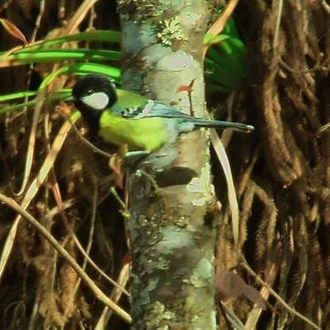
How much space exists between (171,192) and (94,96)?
0.71 feet

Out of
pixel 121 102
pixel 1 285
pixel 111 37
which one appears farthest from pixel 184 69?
pixel 1 285

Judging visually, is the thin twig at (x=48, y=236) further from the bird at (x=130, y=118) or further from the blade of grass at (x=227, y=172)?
the blade of grass at (x=227, y=172)

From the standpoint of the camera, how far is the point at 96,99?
117cm

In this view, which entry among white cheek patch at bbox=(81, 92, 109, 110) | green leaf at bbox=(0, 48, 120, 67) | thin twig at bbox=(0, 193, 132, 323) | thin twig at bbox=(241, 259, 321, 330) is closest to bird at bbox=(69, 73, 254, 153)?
white cheek patch at bbox=(81, 92, 109, 110)

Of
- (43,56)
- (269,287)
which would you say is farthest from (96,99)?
(269,287)

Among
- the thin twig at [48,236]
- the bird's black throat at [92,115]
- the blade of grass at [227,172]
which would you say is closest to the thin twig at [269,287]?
the blade of grass at [227,172]

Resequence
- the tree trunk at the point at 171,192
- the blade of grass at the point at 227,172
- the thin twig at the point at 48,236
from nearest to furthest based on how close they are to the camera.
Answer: the tree trunk at the point at 171,192 < the thin twig at the point at 48,236 < the blade of grass at the point at 227,172

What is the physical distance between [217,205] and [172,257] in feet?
0.25

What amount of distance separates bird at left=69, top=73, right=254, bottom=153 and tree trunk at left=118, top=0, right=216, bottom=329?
15 millimetres

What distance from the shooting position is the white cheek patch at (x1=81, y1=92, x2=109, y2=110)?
116 centimetres

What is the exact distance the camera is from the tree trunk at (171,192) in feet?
3.21

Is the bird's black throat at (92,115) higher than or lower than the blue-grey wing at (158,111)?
lower

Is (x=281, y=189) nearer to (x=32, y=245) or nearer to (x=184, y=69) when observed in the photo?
(x=32, y=245)

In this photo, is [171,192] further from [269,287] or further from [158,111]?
[269,287]
